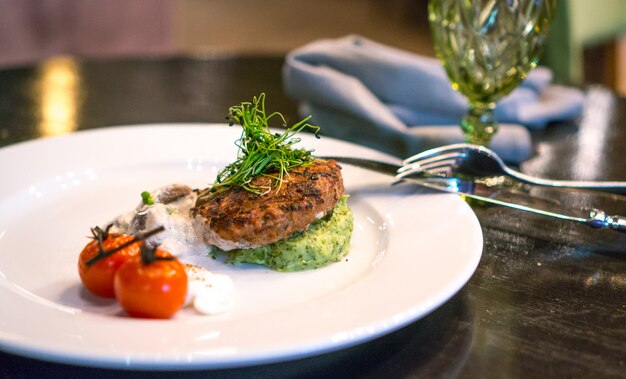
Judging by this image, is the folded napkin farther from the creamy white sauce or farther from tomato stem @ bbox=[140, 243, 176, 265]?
tomato stem @ bbox=[140, 243, 176, 265]

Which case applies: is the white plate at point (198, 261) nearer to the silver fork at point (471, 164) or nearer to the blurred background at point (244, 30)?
the silver fork at point (471, 164)

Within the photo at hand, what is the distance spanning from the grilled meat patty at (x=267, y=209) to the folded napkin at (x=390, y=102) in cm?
96

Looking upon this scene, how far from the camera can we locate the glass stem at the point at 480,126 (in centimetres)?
258

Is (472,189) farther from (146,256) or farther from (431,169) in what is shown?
(146,256)

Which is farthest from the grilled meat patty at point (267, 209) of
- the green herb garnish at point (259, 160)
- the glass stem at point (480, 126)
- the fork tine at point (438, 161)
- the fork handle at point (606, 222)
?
the glass stem at point (480, 126)

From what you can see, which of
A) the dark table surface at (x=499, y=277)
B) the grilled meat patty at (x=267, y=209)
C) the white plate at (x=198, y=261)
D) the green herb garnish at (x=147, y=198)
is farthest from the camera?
the green herb garnish at (x=147, y=198)

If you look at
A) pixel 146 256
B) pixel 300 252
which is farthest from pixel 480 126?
pixel 146 256

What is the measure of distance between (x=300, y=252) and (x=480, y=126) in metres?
1.13

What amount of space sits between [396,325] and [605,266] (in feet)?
2.68

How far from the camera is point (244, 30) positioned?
10891 millimetres

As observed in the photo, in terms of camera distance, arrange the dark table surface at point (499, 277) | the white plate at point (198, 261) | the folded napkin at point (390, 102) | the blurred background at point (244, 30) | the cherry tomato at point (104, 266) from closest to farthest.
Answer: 1. the white plate at point (198, 261)
2. the dark table surface at point (499, 277)
3. the cherry tomato at point (104, 266)
4. the folded napkin at point (390, 102)
5. the blurred background at point (244, 30)

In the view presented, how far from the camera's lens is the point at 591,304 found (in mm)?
1659

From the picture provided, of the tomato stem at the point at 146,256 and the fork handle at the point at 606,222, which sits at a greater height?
the tomato stem at the point at 146,256

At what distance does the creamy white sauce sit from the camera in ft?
5.18
